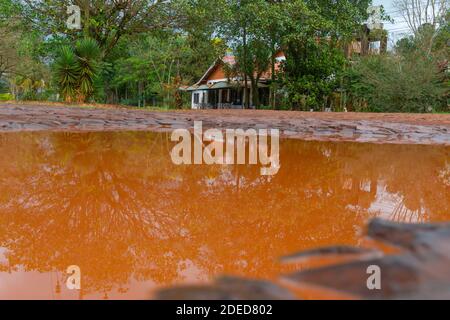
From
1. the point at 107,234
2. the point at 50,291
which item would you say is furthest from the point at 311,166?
the point at 50,291

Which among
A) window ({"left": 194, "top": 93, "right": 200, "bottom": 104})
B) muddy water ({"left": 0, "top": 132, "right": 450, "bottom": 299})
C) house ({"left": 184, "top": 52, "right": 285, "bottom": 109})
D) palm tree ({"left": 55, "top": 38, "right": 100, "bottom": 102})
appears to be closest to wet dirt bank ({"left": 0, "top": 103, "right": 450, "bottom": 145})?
muddy water ({"left": 0, "top": 132, "right": 450, "bottom": 299})

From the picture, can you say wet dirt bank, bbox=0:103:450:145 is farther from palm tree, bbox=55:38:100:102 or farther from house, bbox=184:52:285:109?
house, bbox=184:52:285:109

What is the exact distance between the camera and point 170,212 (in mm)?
3320

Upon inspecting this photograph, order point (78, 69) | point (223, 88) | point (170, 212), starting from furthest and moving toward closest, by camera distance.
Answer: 1. point (223, 88)
2. point (78, 69)
3. point (170, 212)

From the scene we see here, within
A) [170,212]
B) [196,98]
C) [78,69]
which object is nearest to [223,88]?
[196,98]

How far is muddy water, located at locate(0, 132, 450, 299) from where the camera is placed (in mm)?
2154

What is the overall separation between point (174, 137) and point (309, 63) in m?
14.8

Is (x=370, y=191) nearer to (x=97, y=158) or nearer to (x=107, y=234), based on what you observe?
(x=107, y=234)

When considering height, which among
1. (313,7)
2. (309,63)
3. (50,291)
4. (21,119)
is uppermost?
(313,7)

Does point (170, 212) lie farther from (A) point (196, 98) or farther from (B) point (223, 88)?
(A) point (196, 98)

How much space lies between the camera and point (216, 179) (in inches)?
187

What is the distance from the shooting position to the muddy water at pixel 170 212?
2.15 m

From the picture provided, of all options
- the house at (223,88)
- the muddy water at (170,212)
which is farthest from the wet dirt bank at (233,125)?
the house at (223,88)
